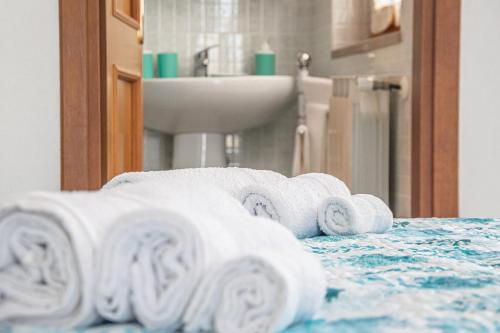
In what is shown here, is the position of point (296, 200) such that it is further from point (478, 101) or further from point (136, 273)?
point (478, 101)

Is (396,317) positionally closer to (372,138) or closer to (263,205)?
(263,205)

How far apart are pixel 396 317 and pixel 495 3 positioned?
2412 millimetres

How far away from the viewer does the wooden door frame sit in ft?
10.0

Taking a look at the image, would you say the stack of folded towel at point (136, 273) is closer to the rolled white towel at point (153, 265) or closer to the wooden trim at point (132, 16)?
the rolled white towel at point (153, 265)

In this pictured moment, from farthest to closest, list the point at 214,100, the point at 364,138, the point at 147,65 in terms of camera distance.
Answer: the point at 147,65 → the point at 214,100 → the point at 364,138

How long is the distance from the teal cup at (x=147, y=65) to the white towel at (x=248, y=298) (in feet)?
13.2

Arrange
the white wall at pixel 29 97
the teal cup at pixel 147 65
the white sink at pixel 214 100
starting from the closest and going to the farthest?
the white wall at pixel 29 97
the white sink at pixel 214 100
the teal cup at pixel 147 65

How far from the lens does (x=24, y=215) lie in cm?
92

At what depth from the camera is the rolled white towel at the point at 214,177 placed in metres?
1.61

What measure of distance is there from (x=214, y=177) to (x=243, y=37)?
142 inches

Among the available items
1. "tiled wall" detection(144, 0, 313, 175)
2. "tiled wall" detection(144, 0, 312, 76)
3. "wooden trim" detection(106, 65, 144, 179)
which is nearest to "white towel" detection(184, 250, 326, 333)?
"wooden trim" detection(106, 65, 144, 179)

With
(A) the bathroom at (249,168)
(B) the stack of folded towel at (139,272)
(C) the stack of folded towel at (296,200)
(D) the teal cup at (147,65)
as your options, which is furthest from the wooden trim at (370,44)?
(B) the stack of folded towel at (139,272)

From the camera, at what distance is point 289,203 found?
5.24ft

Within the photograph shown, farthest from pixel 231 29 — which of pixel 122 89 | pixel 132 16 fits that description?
pixel 122 89
